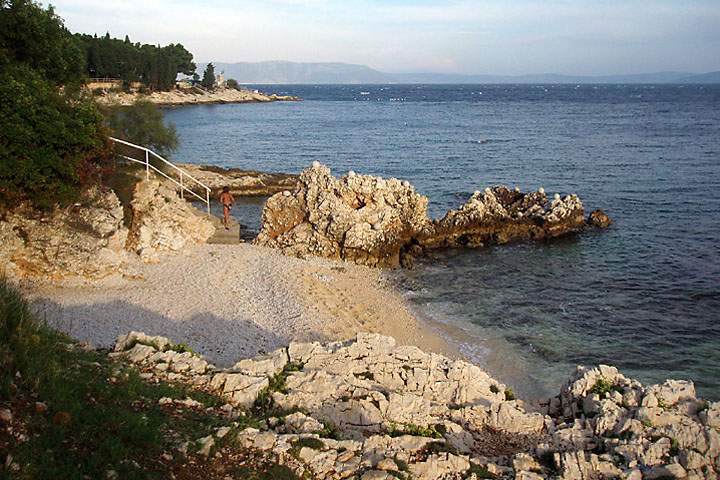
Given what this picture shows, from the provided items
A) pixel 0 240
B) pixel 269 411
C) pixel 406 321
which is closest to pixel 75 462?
pixel 269 411

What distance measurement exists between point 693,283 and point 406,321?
13261 millimetres

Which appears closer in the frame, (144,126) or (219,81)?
(144,126)

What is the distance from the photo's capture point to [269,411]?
10500mm

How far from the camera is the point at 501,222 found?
32625mm

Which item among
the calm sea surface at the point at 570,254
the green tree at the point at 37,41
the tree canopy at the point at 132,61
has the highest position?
the tree canopy at the point at 132,61

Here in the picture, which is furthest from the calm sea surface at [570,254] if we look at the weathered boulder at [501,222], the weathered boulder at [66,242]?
the weathered boulder at [66,242]

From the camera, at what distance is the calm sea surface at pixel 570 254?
19.8 meters

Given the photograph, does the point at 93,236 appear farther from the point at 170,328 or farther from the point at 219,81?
the point at 219,81

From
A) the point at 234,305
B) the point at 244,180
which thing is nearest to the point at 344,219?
the point at 234,305

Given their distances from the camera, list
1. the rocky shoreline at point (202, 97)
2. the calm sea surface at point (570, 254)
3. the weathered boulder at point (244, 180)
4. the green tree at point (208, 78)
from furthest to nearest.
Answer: the green tree at point (208, 78) < the rocky shoreline at point (202, 97) < the weathered boulder at point (244, 180) < the calm sea surface at point (570, 254)

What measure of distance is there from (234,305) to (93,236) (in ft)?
17.5

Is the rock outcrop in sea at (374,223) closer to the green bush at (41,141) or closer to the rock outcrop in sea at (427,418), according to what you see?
the green bush at (41,141)

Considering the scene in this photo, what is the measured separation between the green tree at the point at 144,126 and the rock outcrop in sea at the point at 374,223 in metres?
10.3

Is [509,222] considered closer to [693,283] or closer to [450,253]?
[450,253]
